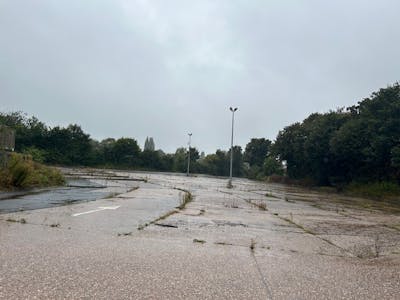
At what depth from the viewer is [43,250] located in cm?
463

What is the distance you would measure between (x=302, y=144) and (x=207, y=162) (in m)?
64.5

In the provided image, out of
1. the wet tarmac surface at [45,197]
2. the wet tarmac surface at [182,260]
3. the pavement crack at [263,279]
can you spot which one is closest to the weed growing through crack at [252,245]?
the wet tarmac surface at [182,260]

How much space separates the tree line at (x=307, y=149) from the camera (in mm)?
33562

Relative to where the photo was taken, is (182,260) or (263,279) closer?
(263,279)

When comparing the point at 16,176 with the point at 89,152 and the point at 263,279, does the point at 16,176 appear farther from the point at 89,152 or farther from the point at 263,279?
the point at 89,152

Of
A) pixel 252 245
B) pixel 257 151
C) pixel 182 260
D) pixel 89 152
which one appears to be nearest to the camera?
pixel 182 260

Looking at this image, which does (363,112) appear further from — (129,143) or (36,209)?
(129,143)

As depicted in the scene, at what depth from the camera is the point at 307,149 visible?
4581cm

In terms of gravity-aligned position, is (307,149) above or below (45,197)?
above

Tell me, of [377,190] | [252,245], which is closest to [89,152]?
[377,190]

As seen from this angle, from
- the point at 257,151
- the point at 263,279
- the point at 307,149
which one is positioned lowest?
the point at 263,279

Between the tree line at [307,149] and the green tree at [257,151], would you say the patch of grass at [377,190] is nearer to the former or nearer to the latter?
the tree line at [307,149]

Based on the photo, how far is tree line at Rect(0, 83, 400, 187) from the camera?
33562 mm

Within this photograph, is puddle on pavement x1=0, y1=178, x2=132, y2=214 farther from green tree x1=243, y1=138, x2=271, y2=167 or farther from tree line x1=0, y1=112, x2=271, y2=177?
green tree x1=243, y1=138, x2=271, y2=167
